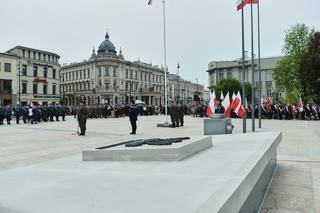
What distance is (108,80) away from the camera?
3738 inches

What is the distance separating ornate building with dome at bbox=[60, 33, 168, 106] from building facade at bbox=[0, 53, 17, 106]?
32.4m

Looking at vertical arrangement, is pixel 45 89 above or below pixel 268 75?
below

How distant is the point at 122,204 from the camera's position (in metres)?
2.70

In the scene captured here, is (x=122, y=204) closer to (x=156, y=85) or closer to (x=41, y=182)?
(x=41, y=182)

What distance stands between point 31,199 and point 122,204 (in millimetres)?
1042

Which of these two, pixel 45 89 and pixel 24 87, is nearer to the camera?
pixel 24 87

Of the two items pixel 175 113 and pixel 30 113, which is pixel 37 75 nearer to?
pixel 30 113

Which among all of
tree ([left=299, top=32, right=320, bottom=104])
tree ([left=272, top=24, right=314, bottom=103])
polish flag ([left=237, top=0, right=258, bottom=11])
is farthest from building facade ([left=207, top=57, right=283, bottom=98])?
polish flag ([left=237, top=0, right=258, bottom=11])

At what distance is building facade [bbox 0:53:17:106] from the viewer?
5703 centimetres

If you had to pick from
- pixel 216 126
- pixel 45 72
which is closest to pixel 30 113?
pixel 216 126

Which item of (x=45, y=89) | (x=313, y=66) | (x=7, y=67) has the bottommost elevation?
(x=313, y=66)

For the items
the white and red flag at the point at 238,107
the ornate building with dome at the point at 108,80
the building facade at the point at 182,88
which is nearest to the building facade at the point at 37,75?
the ornate building with dome at the point at 108,80

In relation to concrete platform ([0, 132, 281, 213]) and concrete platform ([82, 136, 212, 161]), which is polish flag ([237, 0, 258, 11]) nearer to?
concrete platform ([82, 136, 212, 161])

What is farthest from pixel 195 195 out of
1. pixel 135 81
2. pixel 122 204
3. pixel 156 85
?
pixel 156 85
